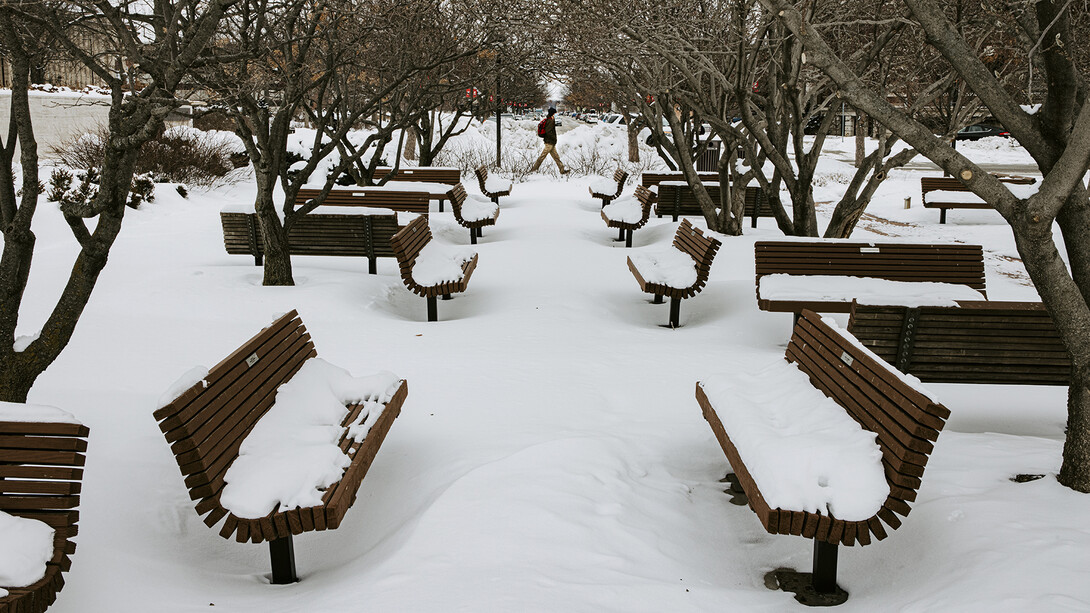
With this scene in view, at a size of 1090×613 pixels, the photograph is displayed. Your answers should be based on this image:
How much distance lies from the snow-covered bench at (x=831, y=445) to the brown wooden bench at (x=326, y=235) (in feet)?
23.0

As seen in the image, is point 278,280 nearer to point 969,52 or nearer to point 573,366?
point 573,366

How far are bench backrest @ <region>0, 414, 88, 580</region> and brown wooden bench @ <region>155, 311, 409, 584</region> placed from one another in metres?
0.35

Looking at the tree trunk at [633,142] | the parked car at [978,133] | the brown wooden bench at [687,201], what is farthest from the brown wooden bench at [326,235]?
the parked car at [978,133]

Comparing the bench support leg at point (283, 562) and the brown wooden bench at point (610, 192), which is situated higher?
the brown wooden bench at point (610, 192)

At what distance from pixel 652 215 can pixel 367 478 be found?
43.5 feet

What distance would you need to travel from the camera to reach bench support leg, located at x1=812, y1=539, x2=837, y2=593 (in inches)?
147

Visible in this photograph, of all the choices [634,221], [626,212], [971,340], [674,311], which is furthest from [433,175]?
[971,340]

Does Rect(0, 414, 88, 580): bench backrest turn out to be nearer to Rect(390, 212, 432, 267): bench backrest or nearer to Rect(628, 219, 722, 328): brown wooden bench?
Rect(390, 212, 432, 267): bench backrest

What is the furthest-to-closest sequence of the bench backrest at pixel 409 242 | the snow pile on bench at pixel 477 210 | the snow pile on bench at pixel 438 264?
the snow pile on bench at pixel 477 210, the snow pile on bench at pixel 438 264, the bench backrest at pixel 409 242

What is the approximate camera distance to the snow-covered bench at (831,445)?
3547 millimetres

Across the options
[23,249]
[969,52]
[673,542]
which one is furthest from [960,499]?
[23,249]

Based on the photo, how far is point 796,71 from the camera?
9375 millimetres

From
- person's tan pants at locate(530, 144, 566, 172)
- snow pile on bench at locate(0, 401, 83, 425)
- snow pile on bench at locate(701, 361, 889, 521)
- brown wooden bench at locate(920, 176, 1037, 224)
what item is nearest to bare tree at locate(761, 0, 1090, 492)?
snow pile on bench at locate(701, 361, 889, 521)

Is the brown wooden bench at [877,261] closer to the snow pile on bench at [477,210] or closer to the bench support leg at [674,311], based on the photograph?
the bench support leg at [674,311]
